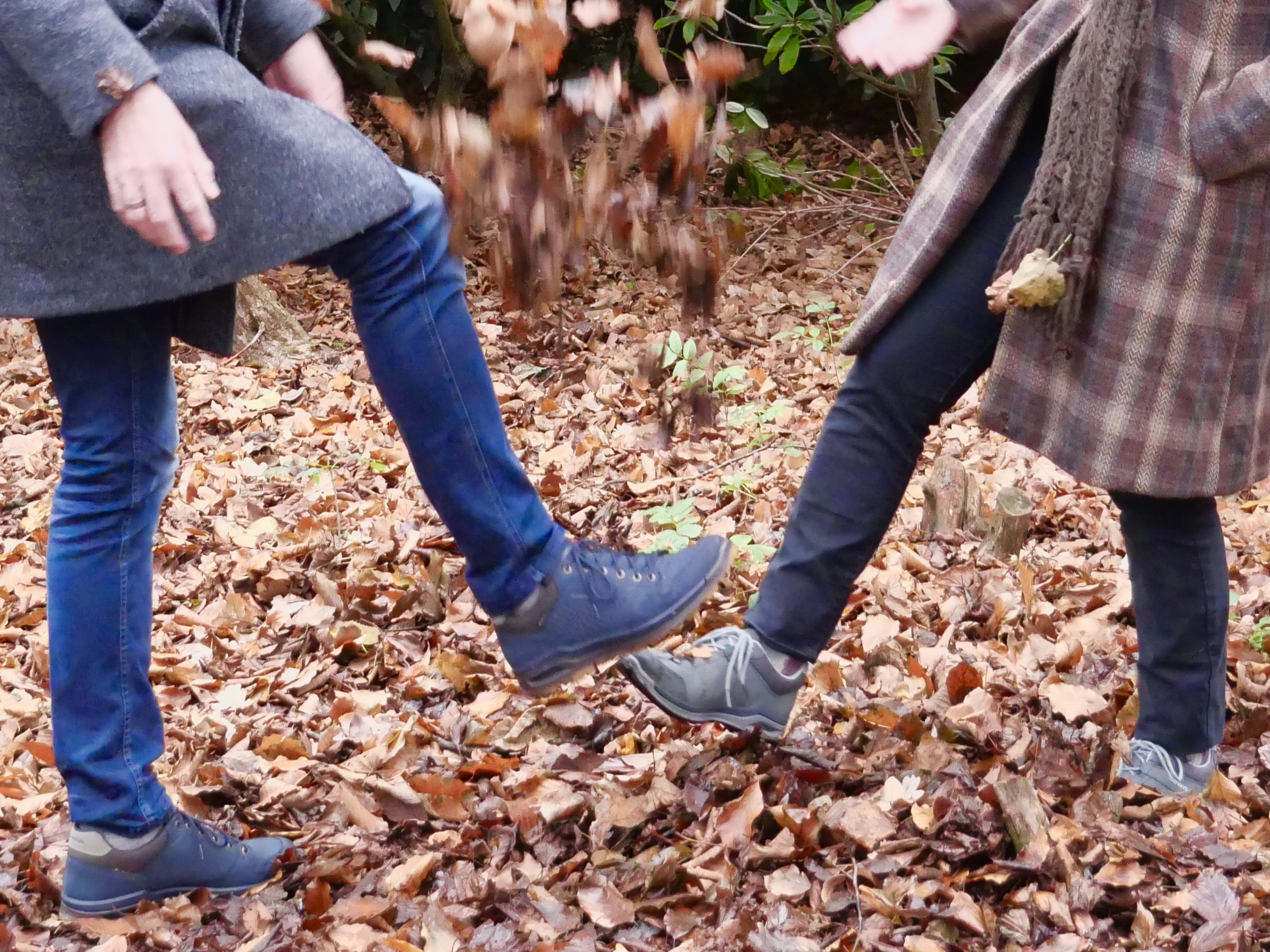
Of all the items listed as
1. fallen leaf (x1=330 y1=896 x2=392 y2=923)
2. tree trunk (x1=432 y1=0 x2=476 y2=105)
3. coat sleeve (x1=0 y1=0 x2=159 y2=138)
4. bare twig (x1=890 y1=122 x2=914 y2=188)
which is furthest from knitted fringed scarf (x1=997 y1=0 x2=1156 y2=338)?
tree trunk (x1=432 y1=0 x2=476 y2=105)

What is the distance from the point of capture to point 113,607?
1.70 m

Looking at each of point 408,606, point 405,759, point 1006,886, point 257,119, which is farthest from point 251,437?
point 1006,886

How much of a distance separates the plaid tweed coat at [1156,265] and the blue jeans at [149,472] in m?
0.67

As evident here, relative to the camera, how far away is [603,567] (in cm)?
162

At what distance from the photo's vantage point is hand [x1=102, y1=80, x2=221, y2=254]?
128 cm

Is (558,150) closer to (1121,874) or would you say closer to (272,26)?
(272,26)

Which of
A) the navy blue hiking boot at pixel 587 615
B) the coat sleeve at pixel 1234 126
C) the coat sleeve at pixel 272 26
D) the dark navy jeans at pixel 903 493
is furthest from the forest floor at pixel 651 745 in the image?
the coat sleeve at pixel 1234 126

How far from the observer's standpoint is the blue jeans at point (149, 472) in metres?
1.49

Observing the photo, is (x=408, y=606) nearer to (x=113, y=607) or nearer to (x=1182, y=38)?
(x=113, y=607)

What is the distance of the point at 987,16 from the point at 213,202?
3.89 feet

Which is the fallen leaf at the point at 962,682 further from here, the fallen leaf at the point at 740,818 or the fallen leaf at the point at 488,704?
the fallen leaf at the point at 488,704

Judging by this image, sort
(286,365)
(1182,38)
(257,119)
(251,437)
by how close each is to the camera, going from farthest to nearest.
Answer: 1. (286,365)
2. (251,437)
3. (1182,38)
4. (257,119)

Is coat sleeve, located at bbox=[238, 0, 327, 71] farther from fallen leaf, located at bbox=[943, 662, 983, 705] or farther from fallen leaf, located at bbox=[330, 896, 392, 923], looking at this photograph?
fallen leaf, located at bbox=[943, 662, 983, 705]

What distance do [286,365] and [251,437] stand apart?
0.90 m
